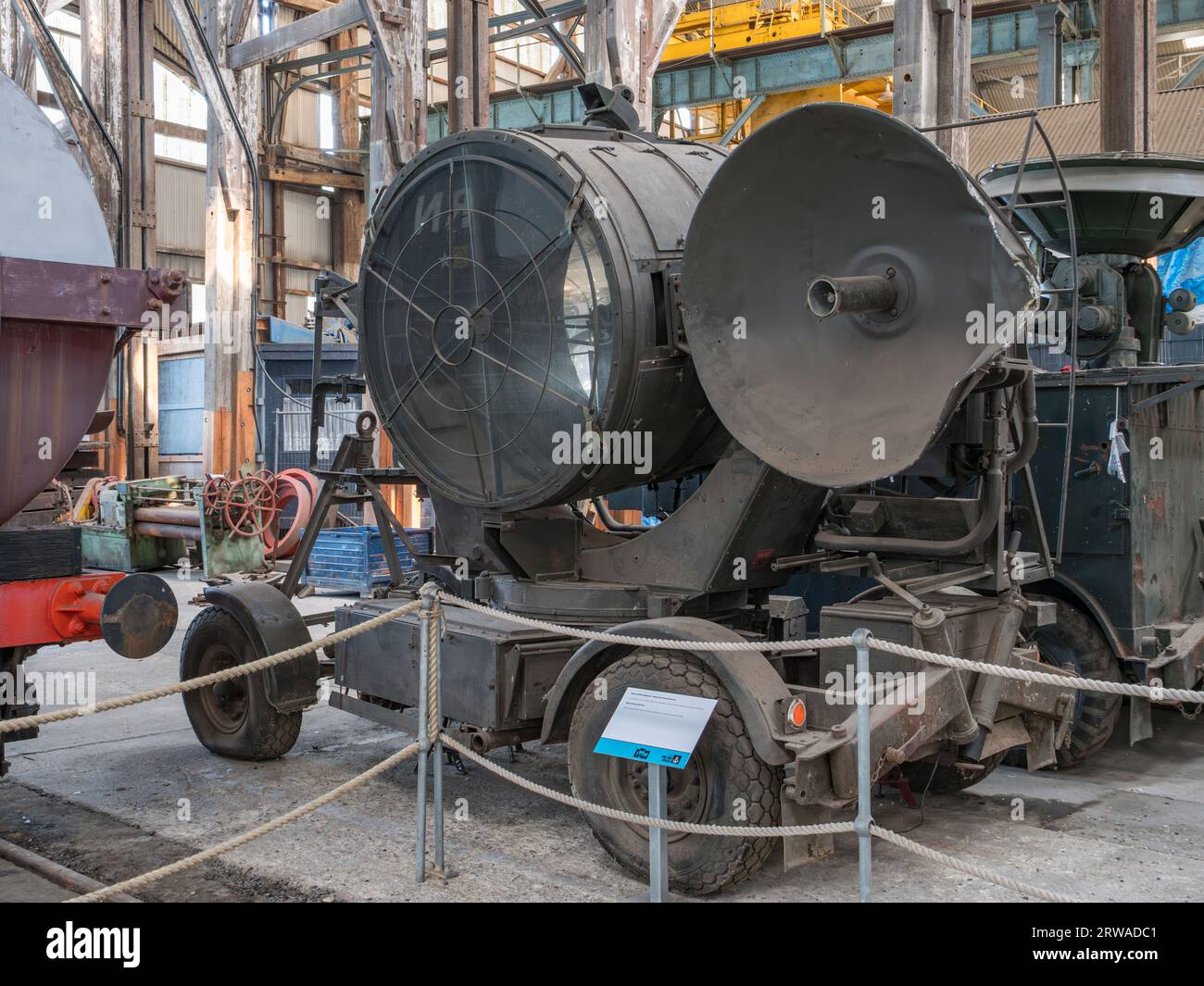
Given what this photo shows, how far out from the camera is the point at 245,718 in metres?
6.19

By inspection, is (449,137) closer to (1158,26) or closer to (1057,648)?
(1057,648)

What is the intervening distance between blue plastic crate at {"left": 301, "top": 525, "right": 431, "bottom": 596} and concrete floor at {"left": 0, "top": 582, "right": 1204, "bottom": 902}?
214 inches

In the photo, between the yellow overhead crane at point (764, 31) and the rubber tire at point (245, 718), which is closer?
the rubber tire at point (245, 718)

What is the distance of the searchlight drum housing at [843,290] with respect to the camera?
4.16 metres

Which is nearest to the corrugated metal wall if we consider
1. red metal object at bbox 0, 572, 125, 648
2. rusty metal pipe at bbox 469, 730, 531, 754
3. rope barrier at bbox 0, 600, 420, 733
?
red metal object at bbox 0, 572, 125, 648

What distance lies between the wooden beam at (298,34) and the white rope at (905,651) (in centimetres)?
754

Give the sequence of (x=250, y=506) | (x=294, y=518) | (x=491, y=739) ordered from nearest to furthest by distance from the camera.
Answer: (x=491, y=739) → (x=250, y=506) → (x=294, y=518)

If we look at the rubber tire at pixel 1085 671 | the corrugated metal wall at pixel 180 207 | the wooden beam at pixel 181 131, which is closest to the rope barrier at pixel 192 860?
the rubber tire at pixel 1085 671

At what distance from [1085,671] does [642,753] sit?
10.5 feet

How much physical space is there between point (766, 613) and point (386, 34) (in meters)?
6.85

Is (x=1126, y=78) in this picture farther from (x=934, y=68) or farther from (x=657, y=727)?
(x=657, y=727)

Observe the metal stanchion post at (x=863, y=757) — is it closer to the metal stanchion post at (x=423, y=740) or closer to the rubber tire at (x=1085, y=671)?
the metal stanchion post at (x=423, y=740)

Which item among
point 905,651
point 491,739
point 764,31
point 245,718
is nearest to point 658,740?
point 905,651

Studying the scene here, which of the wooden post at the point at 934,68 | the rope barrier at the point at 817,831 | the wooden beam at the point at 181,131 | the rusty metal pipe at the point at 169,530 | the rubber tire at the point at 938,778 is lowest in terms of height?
the rubber tire at the point at 938,778
